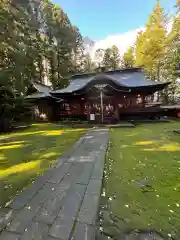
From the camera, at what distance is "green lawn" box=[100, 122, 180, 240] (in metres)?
2.34

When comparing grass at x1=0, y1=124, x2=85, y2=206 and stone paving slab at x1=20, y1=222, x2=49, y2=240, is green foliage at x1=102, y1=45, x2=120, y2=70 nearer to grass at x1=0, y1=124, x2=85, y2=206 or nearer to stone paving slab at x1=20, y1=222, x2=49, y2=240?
grass at x1=0, y1=124, x2=85, y2=206

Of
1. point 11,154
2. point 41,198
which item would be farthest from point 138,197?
point 11,154

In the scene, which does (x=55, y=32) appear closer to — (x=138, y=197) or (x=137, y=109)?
(x=137, y=109)

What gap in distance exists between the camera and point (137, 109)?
1675cm

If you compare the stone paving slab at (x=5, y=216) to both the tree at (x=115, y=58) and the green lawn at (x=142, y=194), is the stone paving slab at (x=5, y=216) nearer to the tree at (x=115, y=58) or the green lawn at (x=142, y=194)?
the green lawn at (x=142, y=194)

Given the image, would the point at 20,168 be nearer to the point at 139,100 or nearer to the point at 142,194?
the point at 142,194

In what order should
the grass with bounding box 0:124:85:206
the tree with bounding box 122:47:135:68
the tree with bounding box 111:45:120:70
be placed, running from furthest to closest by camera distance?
the tree with bounding box 111:45:120:70 → the tree with bounding box 122:47:135:68 → the grass with bounding box 0:124:85:206

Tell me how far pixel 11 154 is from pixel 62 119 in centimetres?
1247

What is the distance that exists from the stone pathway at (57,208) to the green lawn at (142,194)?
26 cm

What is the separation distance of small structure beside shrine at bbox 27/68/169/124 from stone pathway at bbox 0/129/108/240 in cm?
1073

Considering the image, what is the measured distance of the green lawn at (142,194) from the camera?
234 centimetres

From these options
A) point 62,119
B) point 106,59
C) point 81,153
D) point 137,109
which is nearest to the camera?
point 81,153

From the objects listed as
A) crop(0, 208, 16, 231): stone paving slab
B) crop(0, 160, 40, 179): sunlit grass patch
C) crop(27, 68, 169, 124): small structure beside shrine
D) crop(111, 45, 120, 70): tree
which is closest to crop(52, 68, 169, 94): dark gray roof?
crop(27, 68, 169, 124): small structure beside shrine

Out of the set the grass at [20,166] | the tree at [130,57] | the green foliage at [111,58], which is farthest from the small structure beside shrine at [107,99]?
the green foliage at [111,58]
